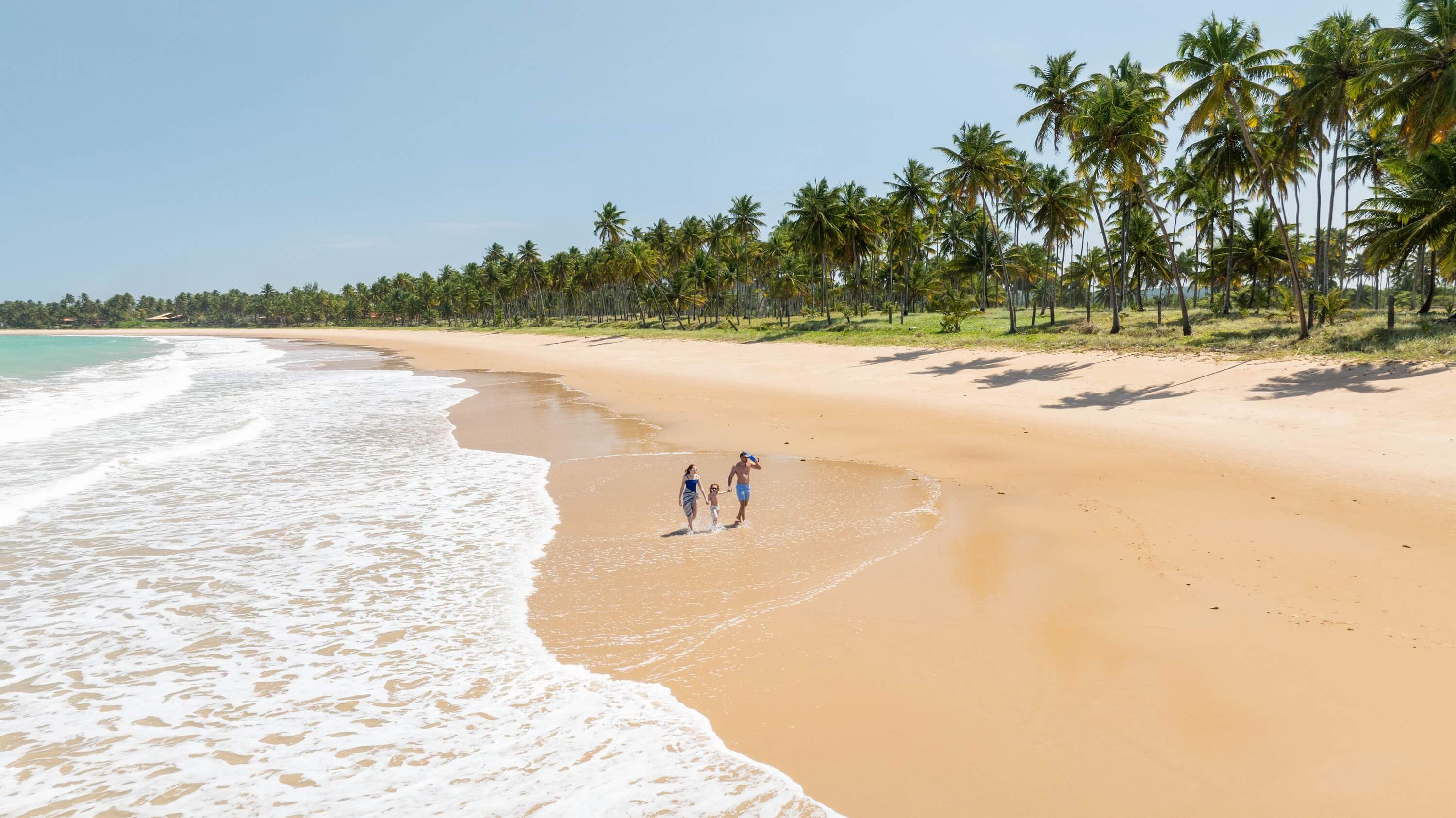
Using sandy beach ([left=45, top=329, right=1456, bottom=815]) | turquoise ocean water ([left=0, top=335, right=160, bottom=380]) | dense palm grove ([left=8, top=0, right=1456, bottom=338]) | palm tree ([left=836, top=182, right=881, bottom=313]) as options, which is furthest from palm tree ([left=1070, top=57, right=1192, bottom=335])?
turquoise ocean water ([left=0, top=335, right=160, bottom=380])

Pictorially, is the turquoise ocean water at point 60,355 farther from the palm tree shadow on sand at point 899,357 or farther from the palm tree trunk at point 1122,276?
the palm tree trunk at point 1122,276

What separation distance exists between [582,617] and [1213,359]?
26.2m

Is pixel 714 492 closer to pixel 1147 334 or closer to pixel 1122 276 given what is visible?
pixel 1147 334

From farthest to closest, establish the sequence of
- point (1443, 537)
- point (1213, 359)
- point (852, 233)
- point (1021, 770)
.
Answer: point (852, 233), point (1213, 359), point (1443, 537), point (1021, 770)

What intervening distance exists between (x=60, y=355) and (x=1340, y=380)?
102605 mm

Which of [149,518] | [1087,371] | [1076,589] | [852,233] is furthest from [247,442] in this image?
[852,233]

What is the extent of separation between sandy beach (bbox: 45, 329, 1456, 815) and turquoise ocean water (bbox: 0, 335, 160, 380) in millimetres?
52306

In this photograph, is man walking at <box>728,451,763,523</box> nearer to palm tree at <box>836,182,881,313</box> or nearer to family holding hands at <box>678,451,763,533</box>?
family holding hands at <box>678,451,763,533</box>

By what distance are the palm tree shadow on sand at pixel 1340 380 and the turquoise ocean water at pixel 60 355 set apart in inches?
2402

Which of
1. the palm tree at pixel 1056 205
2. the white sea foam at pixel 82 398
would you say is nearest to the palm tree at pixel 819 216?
the palm tree at pixel 1056 205

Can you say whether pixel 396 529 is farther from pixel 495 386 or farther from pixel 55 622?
pixel 495 386

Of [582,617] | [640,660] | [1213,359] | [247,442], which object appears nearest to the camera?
[640,660]

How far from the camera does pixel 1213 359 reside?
25.7m

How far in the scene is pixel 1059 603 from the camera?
8023 mm
